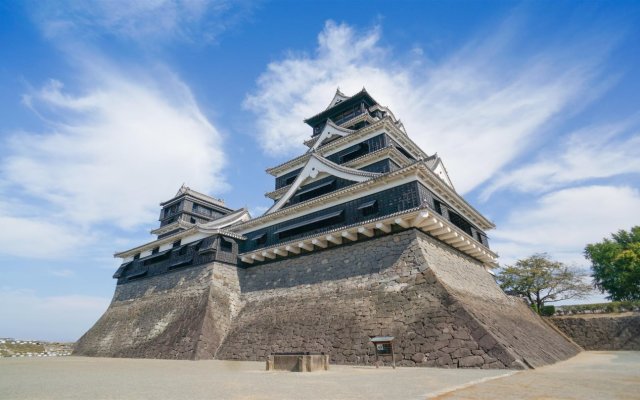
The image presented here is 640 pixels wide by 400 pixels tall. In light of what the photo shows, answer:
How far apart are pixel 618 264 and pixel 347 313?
2900cm

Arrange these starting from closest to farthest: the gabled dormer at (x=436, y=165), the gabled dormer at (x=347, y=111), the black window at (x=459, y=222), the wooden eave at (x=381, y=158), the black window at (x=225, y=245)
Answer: the black window at (x=459, y=222)
the wooden eave at (x=381, y=158)
the gabled dormer at (x=436, y=165)
the black window at (x=225, y=245)
the gabled dormer at (x=347, y=111)

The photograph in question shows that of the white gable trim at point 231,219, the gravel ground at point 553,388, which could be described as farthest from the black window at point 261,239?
the gravel ground at point 553,388

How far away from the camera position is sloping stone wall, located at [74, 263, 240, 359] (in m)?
15.8

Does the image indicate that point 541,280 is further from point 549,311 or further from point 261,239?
point 261,239

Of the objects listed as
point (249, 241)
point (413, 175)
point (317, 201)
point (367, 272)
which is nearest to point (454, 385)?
point (367, 272)

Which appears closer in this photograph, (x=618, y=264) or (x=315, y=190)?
(x=315, y=190)

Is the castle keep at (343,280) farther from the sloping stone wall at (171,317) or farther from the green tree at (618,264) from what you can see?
the green tree at (618,264)

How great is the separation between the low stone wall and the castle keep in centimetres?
299


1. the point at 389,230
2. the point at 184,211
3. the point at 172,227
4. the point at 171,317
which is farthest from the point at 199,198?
the point at 389,230

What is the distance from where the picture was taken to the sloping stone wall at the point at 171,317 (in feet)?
51.8

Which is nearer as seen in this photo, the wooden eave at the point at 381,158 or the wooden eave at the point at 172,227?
the wooden eave at the point at 381,158

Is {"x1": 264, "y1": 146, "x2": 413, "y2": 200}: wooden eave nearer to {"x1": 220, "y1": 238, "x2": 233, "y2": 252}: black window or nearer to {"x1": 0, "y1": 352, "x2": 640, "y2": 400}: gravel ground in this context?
{"x1": 220, "y1": 238, "x2": 233, "y2": 252}: black window

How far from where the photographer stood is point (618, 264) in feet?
90.8

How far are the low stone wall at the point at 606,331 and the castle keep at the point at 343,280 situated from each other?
9.82 feet
